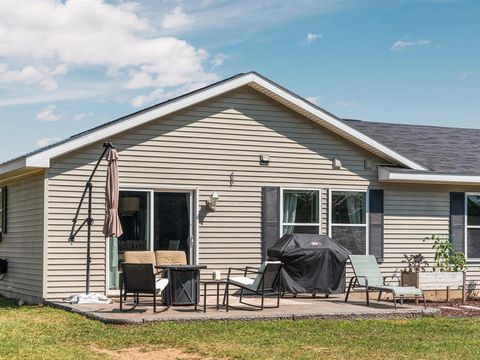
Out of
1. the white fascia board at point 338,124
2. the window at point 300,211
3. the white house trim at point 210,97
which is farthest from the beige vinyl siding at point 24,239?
the window at point 300,211

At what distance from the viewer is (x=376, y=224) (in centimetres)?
1602

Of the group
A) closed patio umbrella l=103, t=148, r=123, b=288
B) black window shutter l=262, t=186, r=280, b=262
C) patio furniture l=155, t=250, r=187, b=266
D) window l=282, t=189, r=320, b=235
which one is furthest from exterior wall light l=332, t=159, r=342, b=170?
closed patio umbrella l=103, t=148, r=123, b=288

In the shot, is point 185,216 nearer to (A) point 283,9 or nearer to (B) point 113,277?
(B) point 113,277

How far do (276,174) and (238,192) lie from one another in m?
0.85

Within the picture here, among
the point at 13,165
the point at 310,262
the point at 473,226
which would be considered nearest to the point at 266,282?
Answer: the point at 310,262

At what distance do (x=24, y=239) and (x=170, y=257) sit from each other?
2886 mm

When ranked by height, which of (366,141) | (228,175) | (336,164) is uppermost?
(366,141)

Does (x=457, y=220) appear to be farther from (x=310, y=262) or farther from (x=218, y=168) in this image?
(x=218, y=168)

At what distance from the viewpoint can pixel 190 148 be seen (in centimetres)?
1472

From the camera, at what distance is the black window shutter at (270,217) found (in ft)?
49.9

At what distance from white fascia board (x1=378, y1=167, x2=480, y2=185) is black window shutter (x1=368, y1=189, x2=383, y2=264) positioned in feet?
1.17

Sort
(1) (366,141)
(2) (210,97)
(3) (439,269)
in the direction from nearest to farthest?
1. (2) (210,97)
2. (1) (366,141)
3. (3) (439,269)

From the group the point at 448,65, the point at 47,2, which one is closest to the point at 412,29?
the point at 448,65

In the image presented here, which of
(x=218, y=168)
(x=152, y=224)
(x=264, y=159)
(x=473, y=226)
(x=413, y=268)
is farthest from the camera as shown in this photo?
(x=473, y=226)
